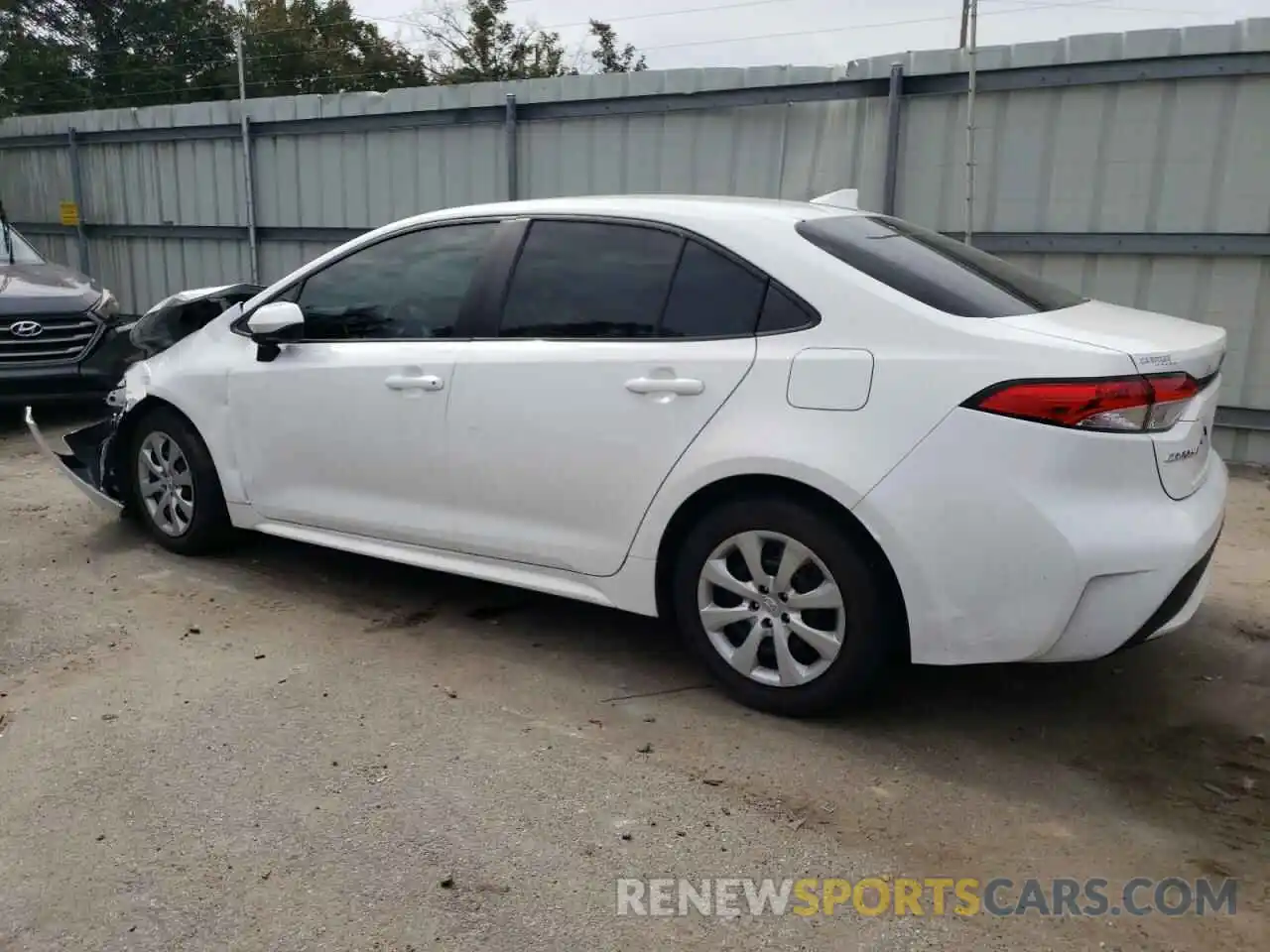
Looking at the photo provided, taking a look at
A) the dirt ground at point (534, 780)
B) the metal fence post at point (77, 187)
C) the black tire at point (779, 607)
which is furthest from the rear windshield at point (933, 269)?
the metal fence post at point (77, 187)

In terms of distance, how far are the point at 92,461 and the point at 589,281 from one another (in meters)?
3.09

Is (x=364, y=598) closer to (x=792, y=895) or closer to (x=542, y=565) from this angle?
(x=542, y=565)

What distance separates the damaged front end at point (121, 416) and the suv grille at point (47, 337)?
9.31 ft

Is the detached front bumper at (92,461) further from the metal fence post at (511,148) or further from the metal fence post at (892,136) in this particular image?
the metal fence post at (892,136)

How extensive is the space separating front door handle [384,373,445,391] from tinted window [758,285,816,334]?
126 cm

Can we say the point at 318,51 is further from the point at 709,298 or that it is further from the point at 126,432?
the point at 709,298

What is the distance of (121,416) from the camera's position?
17.0ft

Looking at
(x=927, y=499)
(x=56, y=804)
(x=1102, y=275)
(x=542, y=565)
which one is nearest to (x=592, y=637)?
(x=542, y=565)

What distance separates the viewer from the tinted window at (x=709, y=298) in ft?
11.4

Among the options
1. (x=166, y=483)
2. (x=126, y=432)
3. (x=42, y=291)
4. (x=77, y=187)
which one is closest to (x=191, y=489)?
(x=166, y=483)

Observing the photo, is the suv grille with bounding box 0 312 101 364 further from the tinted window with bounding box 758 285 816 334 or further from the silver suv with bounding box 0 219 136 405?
the tinted window with bounding box 758 285 816 334

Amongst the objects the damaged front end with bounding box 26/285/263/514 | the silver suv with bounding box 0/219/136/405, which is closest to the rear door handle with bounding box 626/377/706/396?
the damaged front end with bounding box 26/285/263/514

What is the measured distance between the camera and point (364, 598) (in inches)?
183

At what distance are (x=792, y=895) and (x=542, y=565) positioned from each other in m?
1.60
